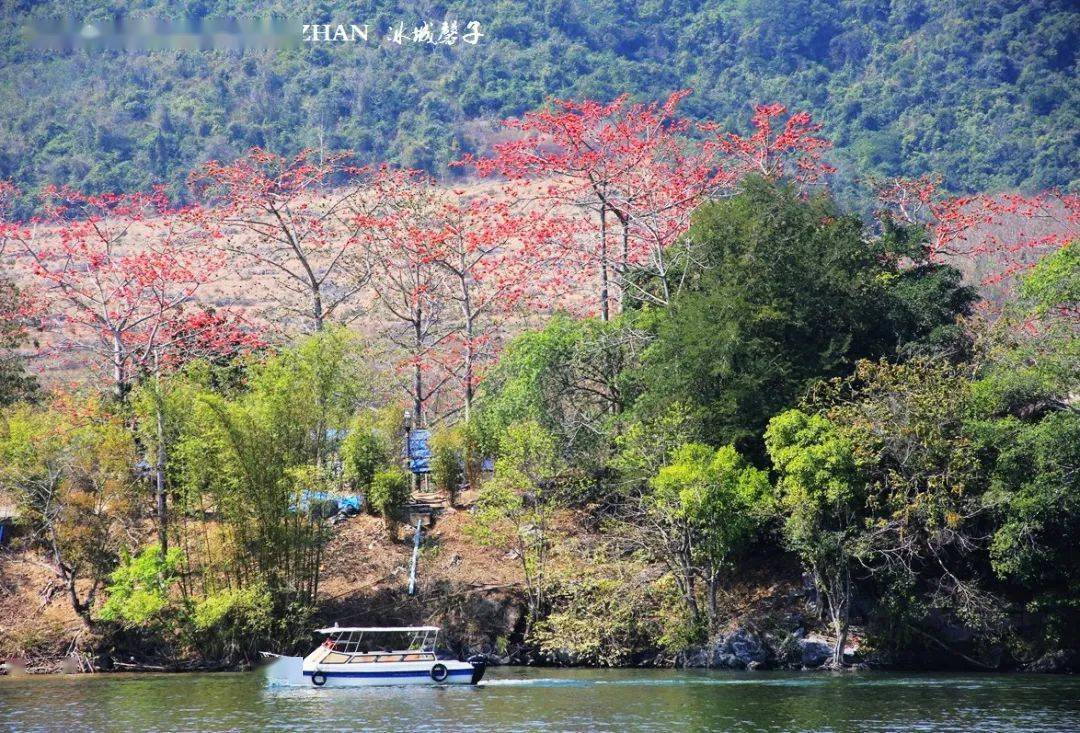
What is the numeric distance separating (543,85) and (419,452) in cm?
7212

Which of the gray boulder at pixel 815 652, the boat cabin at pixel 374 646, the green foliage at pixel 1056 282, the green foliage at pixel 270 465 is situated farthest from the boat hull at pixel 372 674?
the green foliage at pixel 1056 282

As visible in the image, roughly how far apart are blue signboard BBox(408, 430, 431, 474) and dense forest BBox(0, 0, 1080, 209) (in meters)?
56.8

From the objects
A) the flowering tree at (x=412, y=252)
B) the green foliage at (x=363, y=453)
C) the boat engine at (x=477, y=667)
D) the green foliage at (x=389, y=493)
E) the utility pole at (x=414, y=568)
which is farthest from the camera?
the flowering tree at (x=412, y=252)

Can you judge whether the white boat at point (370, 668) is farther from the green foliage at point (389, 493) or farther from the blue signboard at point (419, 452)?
the blue signboard at point (419, 452)

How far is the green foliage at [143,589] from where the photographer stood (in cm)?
4116

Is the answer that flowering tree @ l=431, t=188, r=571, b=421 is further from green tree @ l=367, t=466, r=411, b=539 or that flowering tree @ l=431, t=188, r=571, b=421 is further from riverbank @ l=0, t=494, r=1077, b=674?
riverbank @ l=0, t=494, r=1077, b=674

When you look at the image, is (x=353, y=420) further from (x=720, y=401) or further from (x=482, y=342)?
(x=720, y=401)

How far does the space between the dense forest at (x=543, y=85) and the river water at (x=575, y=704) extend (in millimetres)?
70046

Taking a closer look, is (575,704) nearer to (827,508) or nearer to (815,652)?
(815,652)

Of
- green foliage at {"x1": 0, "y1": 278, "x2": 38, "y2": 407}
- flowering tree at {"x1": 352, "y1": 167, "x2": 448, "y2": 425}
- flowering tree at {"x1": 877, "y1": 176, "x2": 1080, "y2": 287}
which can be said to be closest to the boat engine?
flowering tree at {"x1": 352, "y1": 167, "x2": 448, "y2": 425}

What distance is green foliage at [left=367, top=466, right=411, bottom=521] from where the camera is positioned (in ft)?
152

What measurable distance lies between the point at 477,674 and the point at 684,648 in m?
6.90

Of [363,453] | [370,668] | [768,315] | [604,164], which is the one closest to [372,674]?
[370,668]

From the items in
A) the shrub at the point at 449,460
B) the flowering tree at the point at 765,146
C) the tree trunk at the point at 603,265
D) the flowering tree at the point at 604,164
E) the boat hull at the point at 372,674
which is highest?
the flowering tree at the point at 765,146
